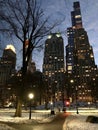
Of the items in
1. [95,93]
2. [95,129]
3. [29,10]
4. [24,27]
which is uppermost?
[29,10]

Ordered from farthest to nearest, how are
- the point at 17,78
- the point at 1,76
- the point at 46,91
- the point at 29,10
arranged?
the point at 1,76
the point at 46,91
the point at 17,78
the point at 29,10

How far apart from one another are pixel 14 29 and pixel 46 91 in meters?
66.2

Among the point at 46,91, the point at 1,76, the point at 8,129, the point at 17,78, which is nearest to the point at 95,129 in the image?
the point at 8,129

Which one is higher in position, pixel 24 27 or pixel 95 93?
pixel 24 27

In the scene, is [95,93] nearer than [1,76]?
Yes

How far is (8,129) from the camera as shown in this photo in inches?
649

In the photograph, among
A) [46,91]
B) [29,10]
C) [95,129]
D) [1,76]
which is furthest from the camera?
[1,76]

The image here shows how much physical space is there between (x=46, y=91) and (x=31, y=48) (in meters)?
64.0

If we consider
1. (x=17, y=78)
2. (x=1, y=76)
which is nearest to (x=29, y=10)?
(x=17, y=78)

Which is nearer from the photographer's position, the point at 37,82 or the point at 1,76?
the point at 37,82

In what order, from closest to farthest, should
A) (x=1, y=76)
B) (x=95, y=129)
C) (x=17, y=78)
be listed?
(x=95, y=129), (x=17, y=78), (x=1, y=76)

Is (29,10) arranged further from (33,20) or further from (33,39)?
(33,39)

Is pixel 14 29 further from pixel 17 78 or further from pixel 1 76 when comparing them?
pixel 1 76

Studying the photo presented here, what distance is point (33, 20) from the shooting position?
33.3m
